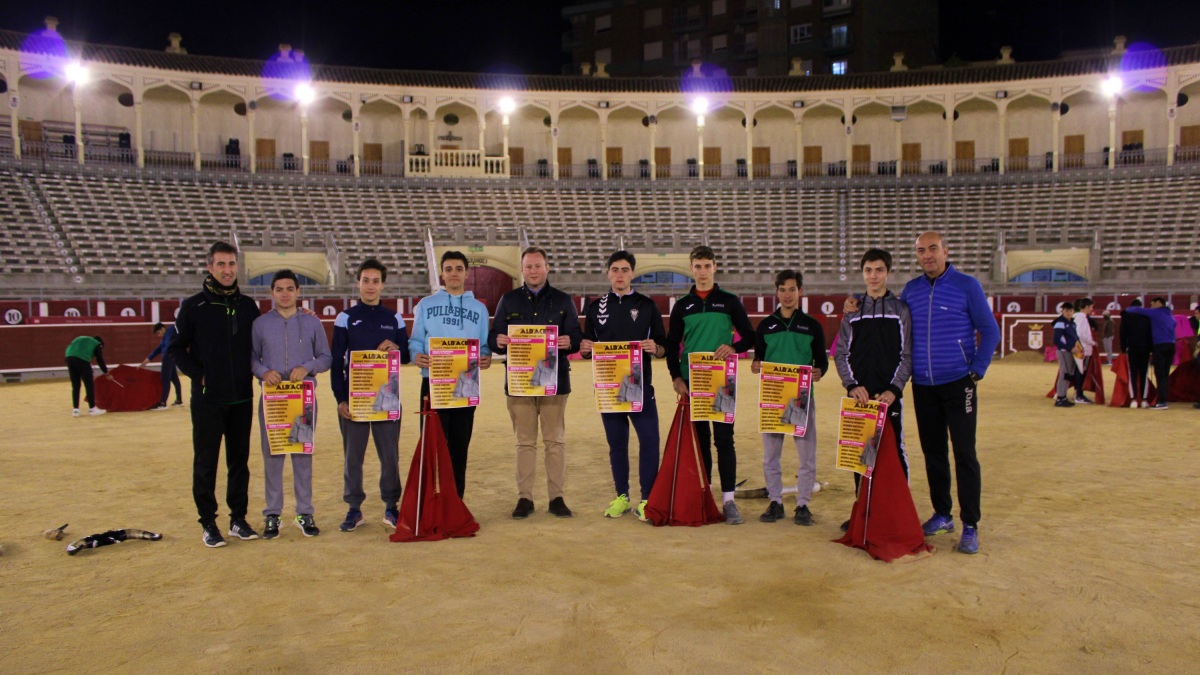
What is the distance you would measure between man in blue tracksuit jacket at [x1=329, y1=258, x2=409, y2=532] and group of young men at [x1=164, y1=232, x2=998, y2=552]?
0.4 inches

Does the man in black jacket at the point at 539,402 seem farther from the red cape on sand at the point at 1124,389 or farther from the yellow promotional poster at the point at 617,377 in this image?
the red cape on sand at the point at 1124,389

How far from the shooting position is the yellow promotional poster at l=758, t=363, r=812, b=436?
5.65 meters

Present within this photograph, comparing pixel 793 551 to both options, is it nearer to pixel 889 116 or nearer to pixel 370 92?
pixel 370 92

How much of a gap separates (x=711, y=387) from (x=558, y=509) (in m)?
1.45

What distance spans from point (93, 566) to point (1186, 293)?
99.5 feet

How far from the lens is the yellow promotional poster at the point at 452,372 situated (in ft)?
18.8

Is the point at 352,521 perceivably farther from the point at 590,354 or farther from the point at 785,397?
the point at 785,397

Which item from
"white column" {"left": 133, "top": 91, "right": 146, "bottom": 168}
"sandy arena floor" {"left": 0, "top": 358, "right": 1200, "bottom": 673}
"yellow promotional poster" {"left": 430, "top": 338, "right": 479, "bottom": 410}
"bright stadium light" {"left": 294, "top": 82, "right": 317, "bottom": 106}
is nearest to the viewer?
"sandy arena floor" {"left": 0, "top": 358, "right": 1200, "bottom": 673}

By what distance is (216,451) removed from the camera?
17.8ft

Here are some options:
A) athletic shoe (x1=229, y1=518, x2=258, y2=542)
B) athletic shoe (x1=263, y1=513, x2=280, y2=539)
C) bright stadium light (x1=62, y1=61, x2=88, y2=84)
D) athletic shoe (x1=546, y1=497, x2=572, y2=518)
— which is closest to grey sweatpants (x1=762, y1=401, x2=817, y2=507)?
athletic shoe (x1=546, y1=497, x2=572, y2=518)

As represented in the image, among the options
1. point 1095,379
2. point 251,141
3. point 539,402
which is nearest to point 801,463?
point 539,402

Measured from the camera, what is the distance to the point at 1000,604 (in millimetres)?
4035

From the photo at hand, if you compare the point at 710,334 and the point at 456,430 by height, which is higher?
the point at 710,334

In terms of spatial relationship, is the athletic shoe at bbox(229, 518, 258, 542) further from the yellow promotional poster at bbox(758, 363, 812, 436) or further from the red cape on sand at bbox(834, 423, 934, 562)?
→ the red cape on sand at bbox(834, 423, 934, 562)
